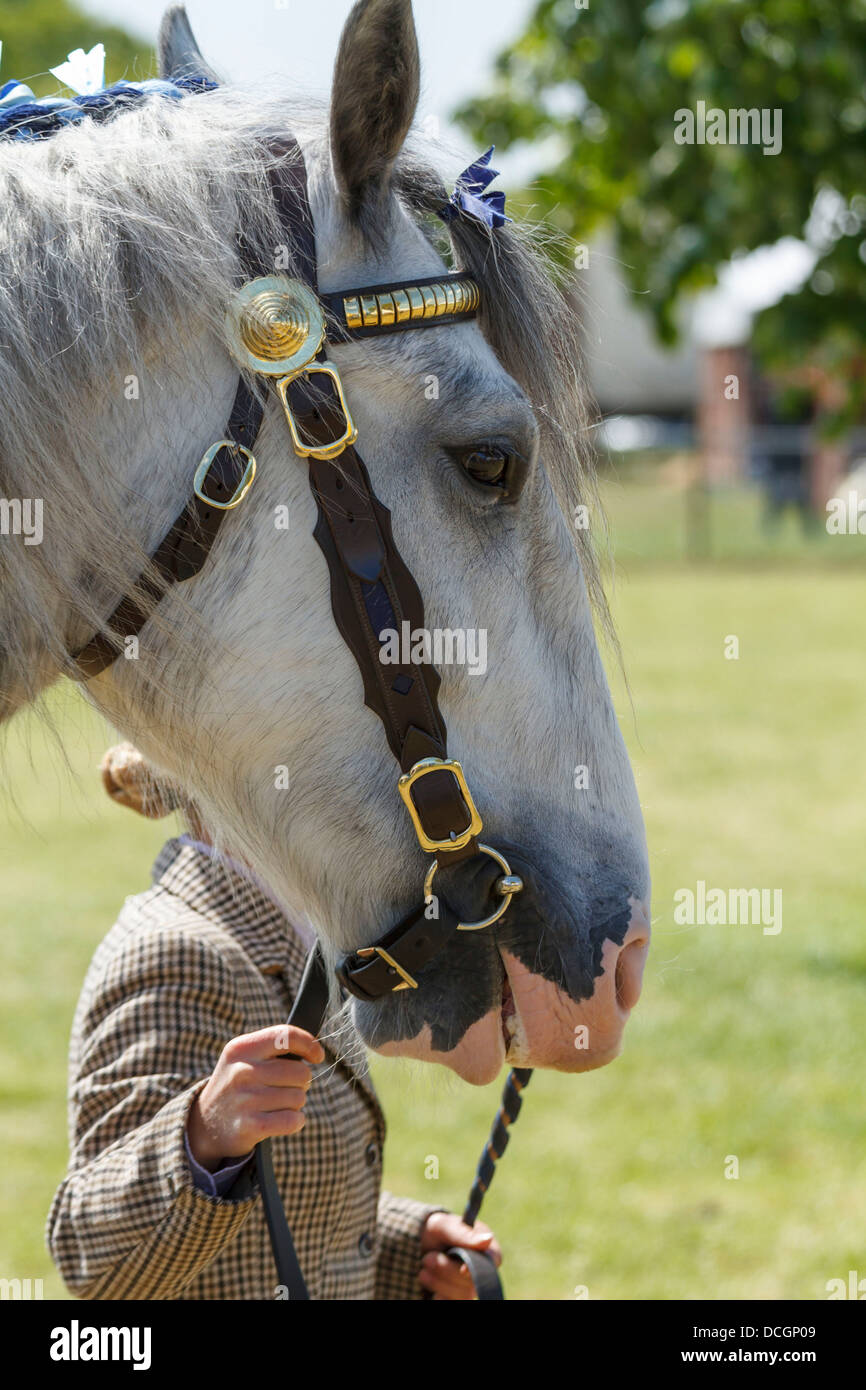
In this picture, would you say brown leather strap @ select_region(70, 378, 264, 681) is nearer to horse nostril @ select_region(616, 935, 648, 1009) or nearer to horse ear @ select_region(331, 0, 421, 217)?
horse ear @ select_region(331, 0, 421, 217)

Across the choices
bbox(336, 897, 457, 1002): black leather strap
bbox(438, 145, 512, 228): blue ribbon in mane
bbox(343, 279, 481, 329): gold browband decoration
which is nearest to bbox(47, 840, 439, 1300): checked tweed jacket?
bbox(336, 897, 457, 1002): black leather strap

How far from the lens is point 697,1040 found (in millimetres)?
4949

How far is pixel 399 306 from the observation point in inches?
58.4

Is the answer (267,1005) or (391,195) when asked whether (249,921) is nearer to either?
(267,1005)

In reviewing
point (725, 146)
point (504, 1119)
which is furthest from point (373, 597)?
point (725, 146)

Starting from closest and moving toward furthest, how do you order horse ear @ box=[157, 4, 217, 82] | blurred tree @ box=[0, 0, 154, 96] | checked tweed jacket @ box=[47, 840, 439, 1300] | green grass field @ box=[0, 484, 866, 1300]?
checked tweed jacket @ box=[47, 840, 439, 1300]
horse ear @ box=[157, 4, 217, 82]
green grass field @ box=[0, 484, 866, 1300]
blurred tree @ box=[0, 0, 154, 96]

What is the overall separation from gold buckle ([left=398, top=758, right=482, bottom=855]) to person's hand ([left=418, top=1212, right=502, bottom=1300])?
854 mm

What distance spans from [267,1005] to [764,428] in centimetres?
3309

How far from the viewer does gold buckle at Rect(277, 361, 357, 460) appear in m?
1.43

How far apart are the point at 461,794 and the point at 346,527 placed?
1.08ft

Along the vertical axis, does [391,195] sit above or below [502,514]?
above

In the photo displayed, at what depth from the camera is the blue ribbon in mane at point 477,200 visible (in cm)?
159

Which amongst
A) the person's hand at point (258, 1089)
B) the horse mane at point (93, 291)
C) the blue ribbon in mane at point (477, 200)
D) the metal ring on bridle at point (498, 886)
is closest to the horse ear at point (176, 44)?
the horse mane at point (93, 291)

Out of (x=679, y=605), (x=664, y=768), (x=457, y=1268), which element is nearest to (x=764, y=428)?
(x=679, y=605)
